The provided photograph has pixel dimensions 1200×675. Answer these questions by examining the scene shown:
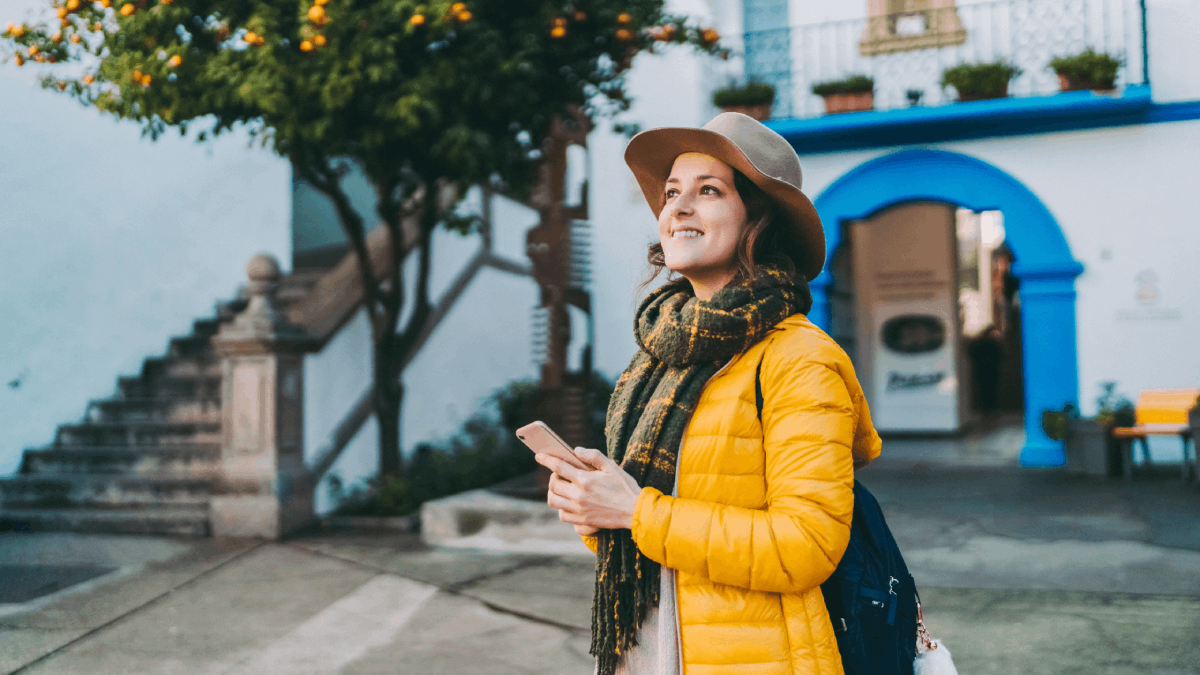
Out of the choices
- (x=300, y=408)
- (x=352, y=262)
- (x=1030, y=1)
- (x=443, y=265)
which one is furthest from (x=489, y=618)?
(x=1030, y=1)

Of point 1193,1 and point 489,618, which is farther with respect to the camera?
point 1193,1

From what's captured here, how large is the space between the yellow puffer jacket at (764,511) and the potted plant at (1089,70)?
9.53 metres

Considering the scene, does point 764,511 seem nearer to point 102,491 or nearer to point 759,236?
point 759,236

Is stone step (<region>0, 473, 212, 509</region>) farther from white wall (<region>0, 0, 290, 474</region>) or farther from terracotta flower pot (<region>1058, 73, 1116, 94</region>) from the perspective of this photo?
terracotta flower pot (<region>1058, 73, 1116, 94</region>)

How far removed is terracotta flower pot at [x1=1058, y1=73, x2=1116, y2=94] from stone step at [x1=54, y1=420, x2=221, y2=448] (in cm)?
892

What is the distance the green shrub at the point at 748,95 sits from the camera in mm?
10789

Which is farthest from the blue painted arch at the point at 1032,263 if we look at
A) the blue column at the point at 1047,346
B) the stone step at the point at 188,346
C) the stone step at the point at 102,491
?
the stone step at the point at 102,491

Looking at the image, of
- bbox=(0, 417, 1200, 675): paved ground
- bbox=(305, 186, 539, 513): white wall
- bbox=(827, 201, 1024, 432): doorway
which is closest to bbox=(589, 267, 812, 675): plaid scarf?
bbox=(0, 417, 1200, 675): paved ground

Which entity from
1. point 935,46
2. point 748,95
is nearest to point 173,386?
point 748,95

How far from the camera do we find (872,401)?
47.1ft

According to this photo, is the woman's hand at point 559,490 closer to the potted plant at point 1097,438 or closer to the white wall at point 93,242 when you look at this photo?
the white wall at point 93,242

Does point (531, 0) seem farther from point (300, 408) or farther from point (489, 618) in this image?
point (489, 618)

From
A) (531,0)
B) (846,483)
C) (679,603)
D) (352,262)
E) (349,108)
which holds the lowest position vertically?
(679,603)

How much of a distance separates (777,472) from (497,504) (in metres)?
5.24
